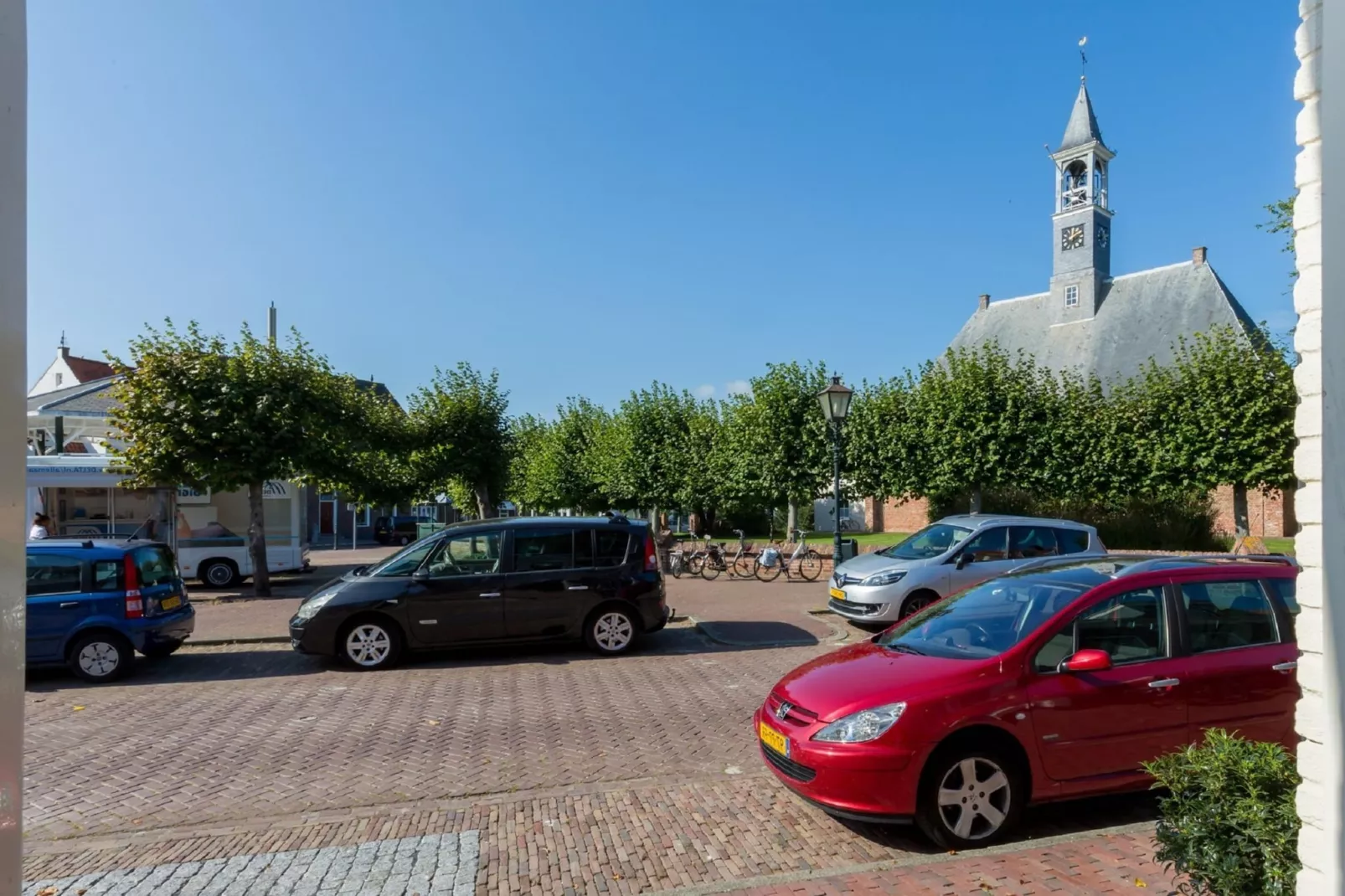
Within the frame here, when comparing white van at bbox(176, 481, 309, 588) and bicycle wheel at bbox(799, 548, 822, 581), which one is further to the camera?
white van at bbox(176, 481, 309, 588)

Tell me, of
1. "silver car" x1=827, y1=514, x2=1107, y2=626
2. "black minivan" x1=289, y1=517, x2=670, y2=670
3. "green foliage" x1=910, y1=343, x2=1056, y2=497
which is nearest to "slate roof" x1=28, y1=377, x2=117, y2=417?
"black minivan" x1=289, y1=517, x2=670, y2=670

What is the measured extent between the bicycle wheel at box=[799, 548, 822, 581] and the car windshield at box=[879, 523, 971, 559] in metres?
5.95

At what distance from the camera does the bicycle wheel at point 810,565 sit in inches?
768

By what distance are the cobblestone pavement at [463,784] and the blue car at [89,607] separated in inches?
15.7

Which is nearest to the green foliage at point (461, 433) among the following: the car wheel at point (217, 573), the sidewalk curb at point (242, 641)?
the car wheel at point (217, 573)

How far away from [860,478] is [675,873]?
831 inches

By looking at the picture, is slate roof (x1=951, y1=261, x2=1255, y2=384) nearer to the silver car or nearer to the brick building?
the brick building

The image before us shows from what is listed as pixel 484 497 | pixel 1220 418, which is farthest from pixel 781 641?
pixel 484 497

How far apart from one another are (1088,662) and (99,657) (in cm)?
1032

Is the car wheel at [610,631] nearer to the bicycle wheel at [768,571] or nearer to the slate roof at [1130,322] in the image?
the bicycle wheel at [768,571]

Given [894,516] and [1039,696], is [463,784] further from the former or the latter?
[894,516]

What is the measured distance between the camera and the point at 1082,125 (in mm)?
46156

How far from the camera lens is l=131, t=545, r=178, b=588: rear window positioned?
9.94m

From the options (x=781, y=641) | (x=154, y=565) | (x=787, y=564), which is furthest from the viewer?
(x=787, y=564)
